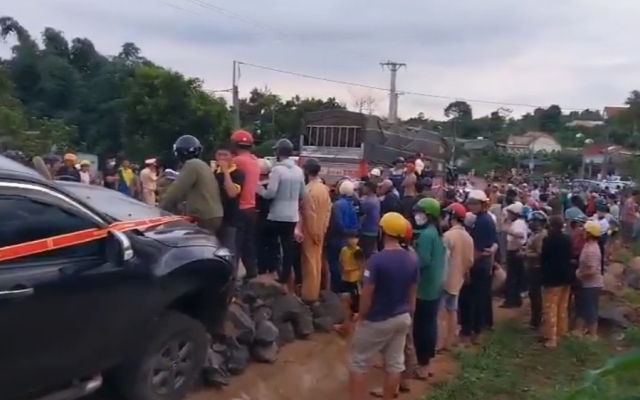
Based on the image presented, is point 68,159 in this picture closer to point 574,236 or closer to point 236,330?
point 236,330

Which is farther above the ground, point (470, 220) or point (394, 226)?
point (394, 226)

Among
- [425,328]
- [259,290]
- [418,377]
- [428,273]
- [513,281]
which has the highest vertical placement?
[428,273]

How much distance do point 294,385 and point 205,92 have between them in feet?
92.6

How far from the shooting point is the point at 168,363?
217 inches

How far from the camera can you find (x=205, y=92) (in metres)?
34.4

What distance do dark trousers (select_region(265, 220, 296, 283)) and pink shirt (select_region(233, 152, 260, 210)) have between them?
0.64m

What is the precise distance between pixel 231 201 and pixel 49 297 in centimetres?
335

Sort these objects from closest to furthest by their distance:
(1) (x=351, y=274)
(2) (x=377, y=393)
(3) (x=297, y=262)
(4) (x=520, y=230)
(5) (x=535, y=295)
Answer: (2) (x=377, y=393) < (1) (x=351, y=274) < (3) (x=297, y=262) < (5) (x=535, y=295) < (4) (x=520, y=230)

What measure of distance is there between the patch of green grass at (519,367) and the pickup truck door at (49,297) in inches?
141

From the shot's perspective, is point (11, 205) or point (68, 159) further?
point (68, 159)

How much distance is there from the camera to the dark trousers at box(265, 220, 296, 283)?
27.8 ft

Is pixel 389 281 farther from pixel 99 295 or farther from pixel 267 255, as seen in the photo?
pixel 267 255

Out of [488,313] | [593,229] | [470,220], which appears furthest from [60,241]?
[593,229]

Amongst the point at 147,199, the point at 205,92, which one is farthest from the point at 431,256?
the point at 205,92
